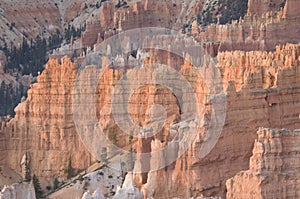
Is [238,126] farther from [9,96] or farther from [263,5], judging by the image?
[263,5]

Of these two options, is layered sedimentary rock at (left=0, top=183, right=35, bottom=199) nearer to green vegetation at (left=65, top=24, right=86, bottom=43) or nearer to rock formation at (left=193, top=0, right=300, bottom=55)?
rock formation at (left=193, top=0, right=300, bottom=55)

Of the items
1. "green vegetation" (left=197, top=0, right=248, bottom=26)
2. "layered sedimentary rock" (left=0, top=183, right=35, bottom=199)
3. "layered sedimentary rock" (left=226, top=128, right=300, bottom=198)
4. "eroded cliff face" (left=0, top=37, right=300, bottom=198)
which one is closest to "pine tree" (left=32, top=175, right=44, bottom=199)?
"eroded cliff face" (left=0, top=37, right=300, bottom=198)

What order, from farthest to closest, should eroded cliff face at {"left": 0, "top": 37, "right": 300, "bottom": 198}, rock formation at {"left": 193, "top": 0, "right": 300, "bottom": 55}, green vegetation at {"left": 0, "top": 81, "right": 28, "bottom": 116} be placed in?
green vegetation at {"left": 0, "top": 81, "right": 28, "bottom": 116}
rock formation at {"left": 193, "top": 0, "right": 300, "bottom": 55}
eroded cliff face at {"left": 0, "top": 37, "right": 300, "bottom": 198}

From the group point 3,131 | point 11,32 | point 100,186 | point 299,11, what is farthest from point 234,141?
point 11,32

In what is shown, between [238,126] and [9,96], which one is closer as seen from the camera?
[238,126]

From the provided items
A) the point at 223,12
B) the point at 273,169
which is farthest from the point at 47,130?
the point at 223,12

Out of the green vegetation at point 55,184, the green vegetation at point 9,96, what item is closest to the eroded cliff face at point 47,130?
the green vegetation at point 55,184

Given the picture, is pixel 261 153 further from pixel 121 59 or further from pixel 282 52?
pixel 121 59

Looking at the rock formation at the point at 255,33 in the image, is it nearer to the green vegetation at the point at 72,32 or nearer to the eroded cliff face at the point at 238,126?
the eroded cliff face at the point at 238,126

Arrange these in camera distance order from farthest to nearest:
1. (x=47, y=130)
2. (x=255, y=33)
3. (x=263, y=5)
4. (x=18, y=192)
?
(x=263, y=5) → (x=255, y=33) → (x=47, y=130) → (x=18, y=192)
